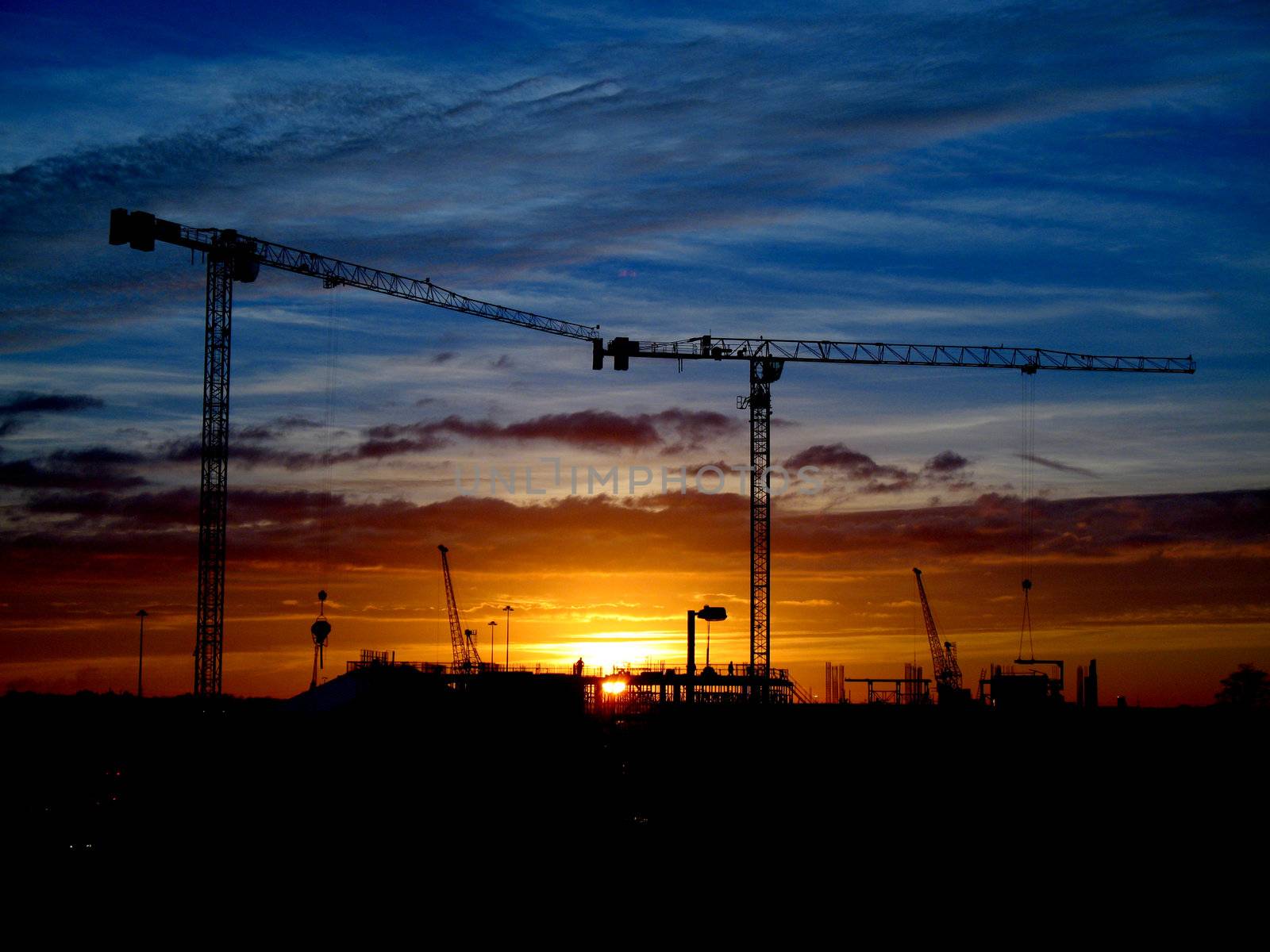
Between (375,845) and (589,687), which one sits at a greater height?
(589,687)

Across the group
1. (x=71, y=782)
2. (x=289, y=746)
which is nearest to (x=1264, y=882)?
(x=289, y=746)

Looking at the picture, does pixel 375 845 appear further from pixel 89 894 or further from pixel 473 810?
pixel 89 894

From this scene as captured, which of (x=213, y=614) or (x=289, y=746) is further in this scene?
(x=213, y=614)

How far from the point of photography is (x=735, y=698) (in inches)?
5723

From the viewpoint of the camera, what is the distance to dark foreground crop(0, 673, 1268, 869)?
9575cm

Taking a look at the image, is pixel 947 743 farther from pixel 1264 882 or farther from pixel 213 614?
pixel 213 614

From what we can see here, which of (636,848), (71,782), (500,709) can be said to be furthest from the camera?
(500,709)

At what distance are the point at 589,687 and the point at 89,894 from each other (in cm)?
5307

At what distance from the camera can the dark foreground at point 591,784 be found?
314 feet

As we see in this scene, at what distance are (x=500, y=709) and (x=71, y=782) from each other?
35.8 m

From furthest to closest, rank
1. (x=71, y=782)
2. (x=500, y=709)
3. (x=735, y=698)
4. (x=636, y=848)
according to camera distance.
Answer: (x=735, y=698)
(x=500, y=709)
(x=71, y=782)
(x=636, y=848)

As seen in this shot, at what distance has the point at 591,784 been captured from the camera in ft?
357

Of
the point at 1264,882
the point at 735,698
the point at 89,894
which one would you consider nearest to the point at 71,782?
the point at 89,894

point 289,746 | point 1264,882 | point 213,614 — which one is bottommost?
point 1264,882
